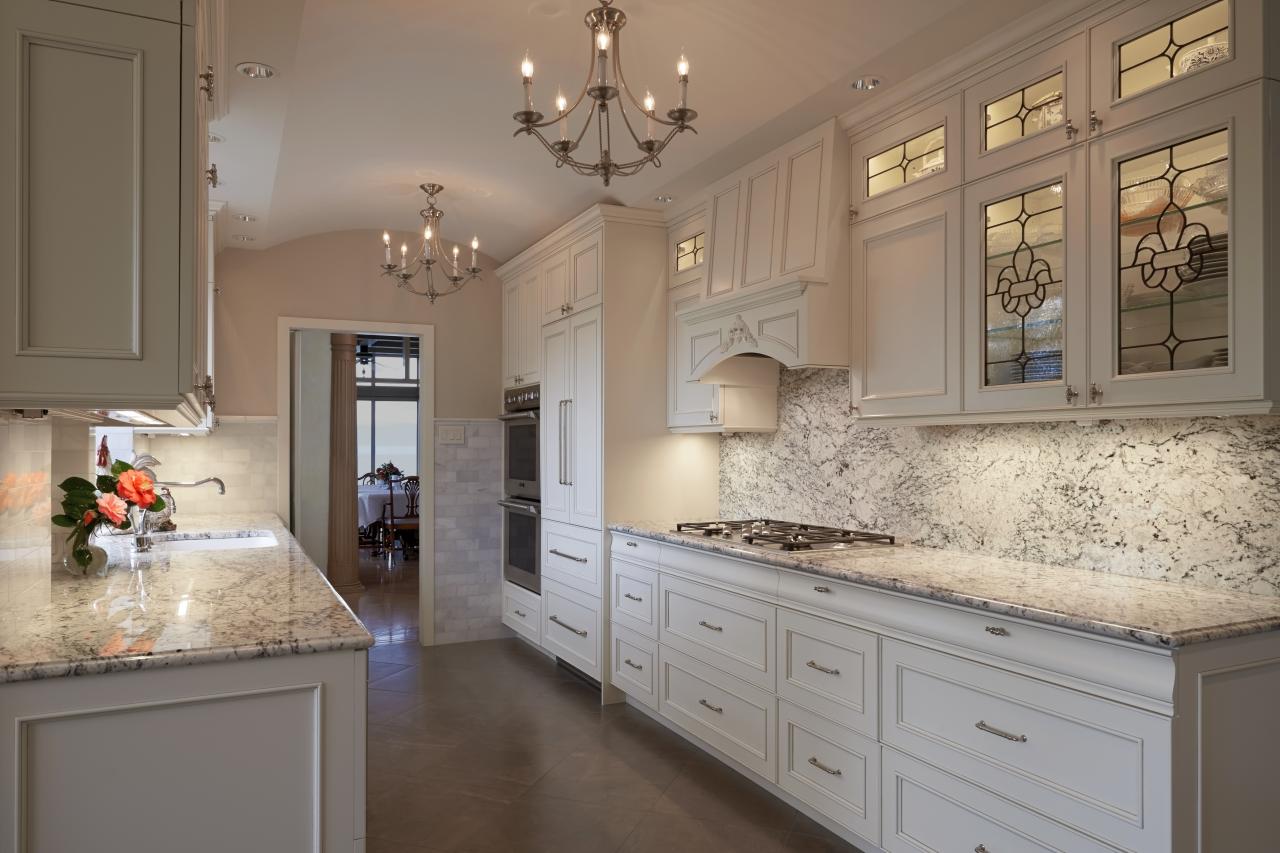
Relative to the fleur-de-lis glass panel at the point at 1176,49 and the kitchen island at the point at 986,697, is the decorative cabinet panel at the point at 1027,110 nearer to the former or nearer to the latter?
the fleur-de-lis glass panel at the point at 1176,49

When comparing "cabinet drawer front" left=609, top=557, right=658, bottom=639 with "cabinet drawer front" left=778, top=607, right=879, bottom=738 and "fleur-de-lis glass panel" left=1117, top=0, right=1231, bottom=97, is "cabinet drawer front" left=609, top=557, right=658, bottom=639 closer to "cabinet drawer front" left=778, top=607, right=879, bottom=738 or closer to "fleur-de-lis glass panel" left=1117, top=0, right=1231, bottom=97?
"cabinet drawer front" left=778, top=607, right=879, bottom=738

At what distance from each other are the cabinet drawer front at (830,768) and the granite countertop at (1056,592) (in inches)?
20.5

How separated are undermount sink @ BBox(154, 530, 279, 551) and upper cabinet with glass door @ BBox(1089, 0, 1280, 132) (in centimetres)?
372

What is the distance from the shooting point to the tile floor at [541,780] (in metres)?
2.91

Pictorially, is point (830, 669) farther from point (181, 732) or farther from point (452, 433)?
point (452, 433)

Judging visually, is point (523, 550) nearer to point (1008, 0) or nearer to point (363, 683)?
point (363, 683)

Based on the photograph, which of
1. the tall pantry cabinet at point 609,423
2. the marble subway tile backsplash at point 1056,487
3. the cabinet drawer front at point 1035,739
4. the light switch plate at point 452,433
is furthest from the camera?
the light switch plate at point 452,433

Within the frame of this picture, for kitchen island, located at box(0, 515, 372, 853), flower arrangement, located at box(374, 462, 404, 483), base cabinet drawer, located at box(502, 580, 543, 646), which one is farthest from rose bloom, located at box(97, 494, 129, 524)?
flower arrangement, located at box(374, 462, 404, 483)

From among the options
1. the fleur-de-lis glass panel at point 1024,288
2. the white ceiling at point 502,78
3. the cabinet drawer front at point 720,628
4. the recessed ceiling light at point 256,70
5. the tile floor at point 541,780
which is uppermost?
the white ceiling at point 502,78

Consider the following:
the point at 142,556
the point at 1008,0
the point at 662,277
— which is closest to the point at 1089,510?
the point at 1008,0

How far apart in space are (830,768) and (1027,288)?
166 centimetres

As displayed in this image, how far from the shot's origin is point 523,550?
5.50 metres

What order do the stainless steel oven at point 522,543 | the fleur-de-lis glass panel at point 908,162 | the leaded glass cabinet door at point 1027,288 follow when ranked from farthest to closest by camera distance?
the stainless steel oven at point 522,543 < the fleur-de-lis glass panel at point 908,162 < the leaded glass cabinet door at point 1027,288

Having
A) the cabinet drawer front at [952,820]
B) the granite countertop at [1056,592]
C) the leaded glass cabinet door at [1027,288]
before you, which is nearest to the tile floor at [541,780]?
the cabinet drawer front at [952,820]
